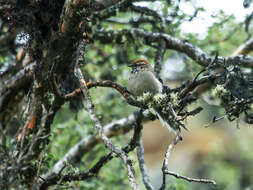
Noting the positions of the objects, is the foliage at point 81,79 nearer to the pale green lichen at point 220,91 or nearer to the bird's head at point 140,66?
the pale green lichen at point 220,91

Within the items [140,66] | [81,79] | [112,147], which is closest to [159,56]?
[140,66]

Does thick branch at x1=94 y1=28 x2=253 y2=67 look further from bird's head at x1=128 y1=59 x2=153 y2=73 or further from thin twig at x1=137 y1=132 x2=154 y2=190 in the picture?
thin twig at x1=137 y1=132 x2=154 y2=190

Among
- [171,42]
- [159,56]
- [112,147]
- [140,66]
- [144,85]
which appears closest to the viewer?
[112,147]

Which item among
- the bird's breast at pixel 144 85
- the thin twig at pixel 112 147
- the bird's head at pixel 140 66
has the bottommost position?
the thin twig at pixel 112 147

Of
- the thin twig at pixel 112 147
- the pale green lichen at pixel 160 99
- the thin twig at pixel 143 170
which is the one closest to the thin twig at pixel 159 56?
the thin twig at pixel 143 170

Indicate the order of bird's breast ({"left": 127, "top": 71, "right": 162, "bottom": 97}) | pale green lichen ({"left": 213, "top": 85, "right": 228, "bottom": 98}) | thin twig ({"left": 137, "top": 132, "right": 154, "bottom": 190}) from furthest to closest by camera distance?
1. bird's breast ({"left": 127, "top": 71, "right": 162, "bottom": 97})
2. thin twig ({"left": 137, "top": 132, "right": 154, "bottom": 190})
3. pale green lichen ({"left": 213, "top": 85, "right": 228, "bottom": 98})

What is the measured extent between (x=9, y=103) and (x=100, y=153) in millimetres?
2398

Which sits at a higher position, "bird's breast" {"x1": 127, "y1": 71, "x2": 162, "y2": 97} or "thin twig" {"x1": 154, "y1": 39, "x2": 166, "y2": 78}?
"thin twig" {"x1": 154, "y1": 39, "x2": 166, "y2": 78}

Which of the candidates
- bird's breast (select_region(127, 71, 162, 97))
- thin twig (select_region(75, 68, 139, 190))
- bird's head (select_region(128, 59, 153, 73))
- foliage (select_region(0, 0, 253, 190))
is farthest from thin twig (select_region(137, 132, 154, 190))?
thin twig (select_region(75, 68, 139, 190))

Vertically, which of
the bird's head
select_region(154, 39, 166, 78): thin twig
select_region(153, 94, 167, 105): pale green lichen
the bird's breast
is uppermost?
select_region(154, 39, 166, 78): thin twig

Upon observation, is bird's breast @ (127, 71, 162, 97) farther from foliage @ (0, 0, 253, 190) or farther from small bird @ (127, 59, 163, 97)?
foliage @ (0, 0, 253, 190)

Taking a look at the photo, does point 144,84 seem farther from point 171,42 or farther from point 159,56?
point 171,42

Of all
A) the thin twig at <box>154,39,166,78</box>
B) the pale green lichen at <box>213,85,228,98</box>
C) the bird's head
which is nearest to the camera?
the pale green lichen at <box>213,85,228,98</box>

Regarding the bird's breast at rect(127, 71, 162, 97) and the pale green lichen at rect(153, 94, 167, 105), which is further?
the bird's breast at rect(127, 71, 162, 97)
